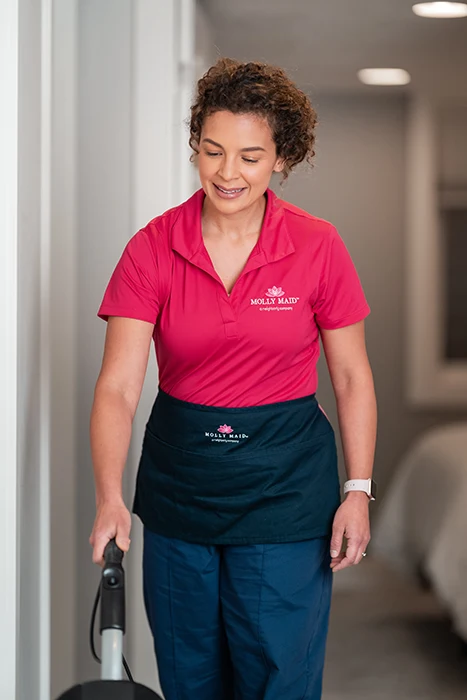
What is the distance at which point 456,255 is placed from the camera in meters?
2.47

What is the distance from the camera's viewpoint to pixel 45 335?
68.9 inches

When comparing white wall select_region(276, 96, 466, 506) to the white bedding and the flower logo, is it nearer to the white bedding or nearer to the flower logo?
the white bedding

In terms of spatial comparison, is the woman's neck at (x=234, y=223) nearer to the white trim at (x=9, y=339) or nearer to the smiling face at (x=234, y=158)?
the smiling face at (x=234, y=158)

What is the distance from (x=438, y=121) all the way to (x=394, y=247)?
344 mm

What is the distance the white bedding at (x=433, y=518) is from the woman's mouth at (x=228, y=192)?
1.28 m

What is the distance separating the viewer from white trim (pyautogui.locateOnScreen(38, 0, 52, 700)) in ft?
5.45

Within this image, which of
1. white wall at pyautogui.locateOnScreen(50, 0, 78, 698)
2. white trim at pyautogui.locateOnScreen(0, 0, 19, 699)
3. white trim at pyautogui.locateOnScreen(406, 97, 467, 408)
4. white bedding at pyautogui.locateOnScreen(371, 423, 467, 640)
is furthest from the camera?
white bedding at pyautogui.locateOnScreen(371, 423, 467, 640)

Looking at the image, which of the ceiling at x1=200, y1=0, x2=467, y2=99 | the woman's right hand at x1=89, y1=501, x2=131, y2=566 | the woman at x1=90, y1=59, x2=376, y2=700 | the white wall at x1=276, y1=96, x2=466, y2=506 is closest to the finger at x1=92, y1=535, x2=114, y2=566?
the woman's right hand at x1=89, y1=501, x2=131, y2=566

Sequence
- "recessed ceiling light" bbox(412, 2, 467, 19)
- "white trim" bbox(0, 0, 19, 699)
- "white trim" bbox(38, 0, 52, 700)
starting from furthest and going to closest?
"recessed ceiling light" bbox(412, 2, 467, 19) < "white trim" bbox(38, 0, 52, 700) < "white trim" bbox(0, 0, 19, 699)

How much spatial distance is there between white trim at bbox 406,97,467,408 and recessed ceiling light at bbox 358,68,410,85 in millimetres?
68

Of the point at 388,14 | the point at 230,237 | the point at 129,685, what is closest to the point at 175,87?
the point at 388,14

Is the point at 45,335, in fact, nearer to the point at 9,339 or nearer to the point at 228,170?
the point at 9,339

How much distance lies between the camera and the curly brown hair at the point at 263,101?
4.72 ft

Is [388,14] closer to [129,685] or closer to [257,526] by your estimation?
[257,526]
